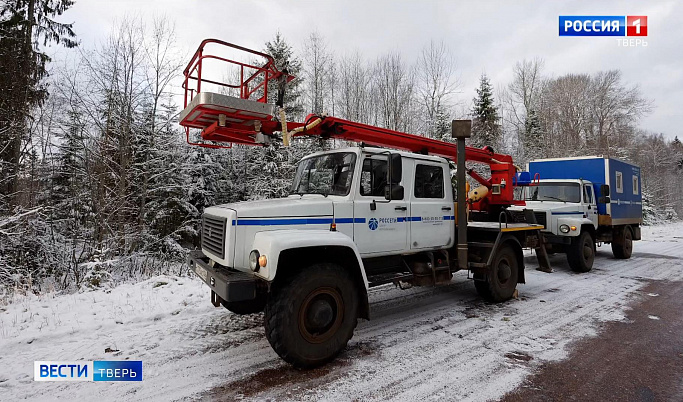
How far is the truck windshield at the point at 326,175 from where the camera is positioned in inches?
171

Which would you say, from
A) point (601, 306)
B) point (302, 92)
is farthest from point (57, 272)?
point (302, 92)

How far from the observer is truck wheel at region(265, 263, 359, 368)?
11.0 feet

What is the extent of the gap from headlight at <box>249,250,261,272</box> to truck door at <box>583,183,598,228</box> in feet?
30.4

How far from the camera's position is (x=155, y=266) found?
9391 millimetres

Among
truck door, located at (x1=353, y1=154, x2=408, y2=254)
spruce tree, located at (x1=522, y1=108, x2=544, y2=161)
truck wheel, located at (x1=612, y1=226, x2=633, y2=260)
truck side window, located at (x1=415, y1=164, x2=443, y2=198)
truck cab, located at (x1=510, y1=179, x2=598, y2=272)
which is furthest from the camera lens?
spruce tree, located at (x1=522, y1=108, x2=544, y2=161)

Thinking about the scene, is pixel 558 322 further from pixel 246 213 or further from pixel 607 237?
pixel 607 237

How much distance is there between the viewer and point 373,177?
4.47 m

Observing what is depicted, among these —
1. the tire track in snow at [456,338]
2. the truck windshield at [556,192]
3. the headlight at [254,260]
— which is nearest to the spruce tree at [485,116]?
the truck windshield at [556,192]

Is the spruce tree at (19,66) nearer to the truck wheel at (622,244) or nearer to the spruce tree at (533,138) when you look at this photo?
the truck wheel at (622,244)

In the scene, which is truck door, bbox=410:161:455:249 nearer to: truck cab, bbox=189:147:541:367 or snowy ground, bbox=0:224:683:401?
truck cab, bbox=189:147:541:367

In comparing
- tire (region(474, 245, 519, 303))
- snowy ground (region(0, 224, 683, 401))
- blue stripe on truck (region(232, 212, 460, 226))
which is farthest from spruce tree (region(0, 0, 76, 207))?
tire (region(474, 245, 519, 303))

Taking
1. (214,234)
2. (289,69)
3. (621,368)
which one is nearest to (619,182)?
(621,368)

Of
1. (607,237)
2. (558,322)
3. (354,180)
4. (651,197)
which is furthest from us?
(651,197)

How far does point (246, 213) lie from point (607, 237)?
439 inches
